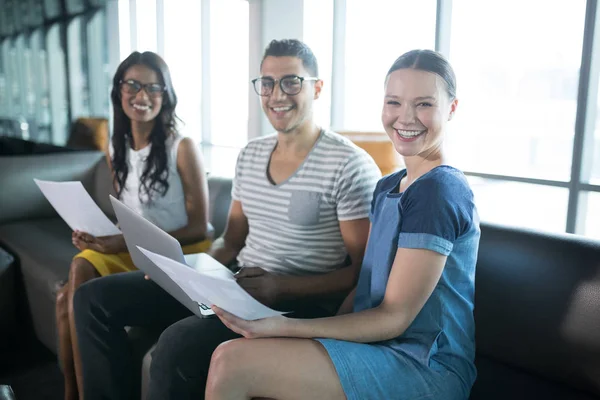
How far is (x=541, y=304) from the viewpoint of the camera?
1.33m

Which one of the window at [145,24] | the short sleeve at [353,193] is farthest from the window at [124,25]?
the short sleeve at [353,193]

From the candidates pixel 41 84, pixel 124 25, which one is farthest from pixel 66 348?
pixel 41 84

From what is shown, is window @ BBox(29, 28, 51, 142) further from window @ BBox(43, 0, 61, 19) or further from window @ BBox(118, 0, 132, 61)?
window @ BBox(118, 0, 132, 61)

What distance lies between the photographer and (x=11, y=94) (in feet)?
26.8

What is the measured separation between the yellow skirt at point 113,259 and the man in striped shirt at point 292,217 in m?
0.21

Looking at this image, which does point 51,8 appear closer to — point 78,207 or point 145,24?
point 145,24

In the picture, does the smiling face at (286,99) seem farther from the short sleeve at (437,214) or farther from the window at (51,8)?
the window at (51,8)

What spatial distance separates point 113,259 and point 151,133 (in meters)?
0.49

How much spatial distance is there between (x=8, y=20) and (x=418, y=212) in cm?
774

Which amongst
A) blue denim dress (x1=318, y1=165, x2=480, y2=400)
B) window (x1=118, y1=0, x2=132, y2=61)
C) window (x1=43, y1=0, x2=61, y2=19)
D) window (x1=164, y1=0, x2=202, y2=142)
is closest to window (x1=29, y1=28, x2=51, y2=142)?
window (x1=43, y1=0, x2=61, y2=19)

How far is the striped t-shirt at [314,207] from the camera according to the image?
1521mm

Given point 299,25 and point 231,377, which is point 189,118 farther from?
point 231,377

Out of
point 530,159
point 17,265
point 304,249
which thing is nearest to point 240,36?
point 530,159

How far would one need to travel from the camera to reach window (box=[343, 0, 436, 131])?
4109mm
